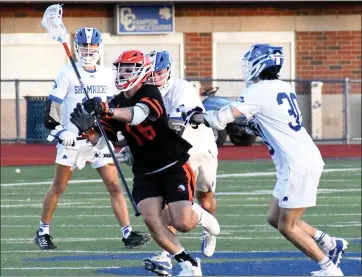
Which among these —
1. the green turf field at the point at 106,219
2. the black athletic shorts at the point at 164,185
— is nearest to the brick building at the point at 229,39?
the green turf field at the point at 106,219

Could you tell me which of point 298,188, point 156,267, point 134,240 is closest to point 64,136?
point 156,267

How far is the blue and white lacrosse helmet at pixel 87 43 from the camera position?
12.3 m

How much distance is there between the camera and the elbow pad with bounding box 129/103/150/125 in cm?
927

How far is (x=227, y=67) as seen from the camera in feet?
101

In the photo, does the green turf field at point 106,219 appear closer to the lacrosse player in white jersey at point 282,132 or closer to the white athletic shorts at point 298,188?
the lacrosse player in white jersey at point 282,132

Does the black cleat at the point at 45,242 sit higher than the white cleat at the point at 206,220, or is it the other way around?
the white cleat at the point at 206,220

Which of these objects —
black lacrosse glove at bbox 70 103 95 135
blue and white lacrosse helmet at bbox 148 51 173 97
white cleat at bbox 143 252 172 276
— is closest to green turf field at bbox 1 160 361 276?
white cleat at bbox 143 252 172 276

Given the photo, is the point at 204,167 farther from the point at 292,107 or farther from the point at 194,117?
the point at 292,107

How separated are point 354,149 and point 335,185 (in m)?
7.99

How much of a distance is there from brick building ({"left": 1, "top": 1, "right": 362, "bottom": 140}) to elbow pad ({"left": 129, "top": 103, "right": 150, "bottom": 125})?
67.8 ft

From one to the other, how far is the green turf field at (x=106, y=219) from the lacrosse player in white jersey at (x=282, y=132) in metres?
1.31

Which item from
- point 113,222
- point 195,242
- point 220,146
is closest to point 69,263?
point 195,242

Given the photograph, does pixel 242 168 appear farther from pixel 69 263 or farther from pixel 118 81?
pixel 118 81

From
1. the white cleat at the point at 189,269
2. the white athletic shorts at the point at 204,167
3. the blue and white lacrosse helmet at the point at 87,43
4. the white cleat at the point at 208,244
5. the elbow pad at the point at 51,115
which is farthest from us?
the blue and white lacrosse helmet at the point at 87,43
